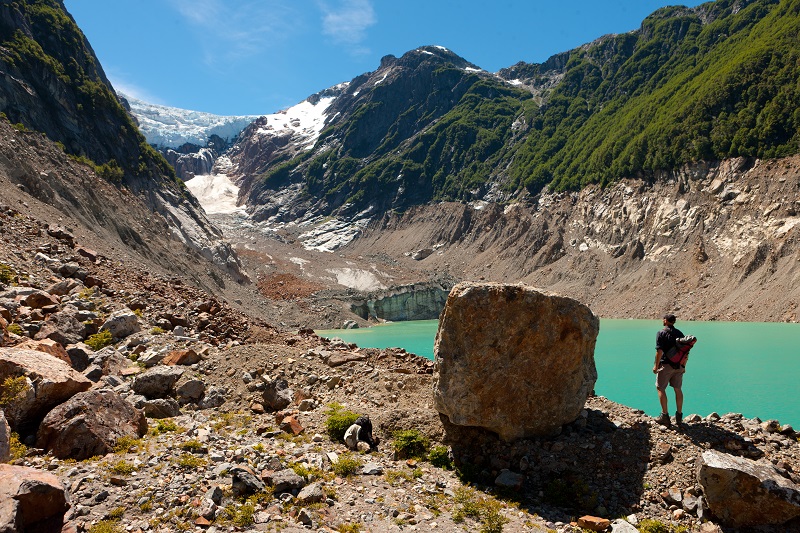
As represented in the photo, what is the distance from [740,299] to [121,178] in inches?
2584

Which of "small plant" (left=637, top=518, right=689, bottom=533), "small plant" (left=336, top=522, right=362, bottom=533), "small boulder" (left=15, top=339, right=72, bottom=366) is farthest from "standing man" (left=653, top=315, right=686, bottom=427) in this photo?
"small boulder" (left=15, top=339, right=72, bottom=366)

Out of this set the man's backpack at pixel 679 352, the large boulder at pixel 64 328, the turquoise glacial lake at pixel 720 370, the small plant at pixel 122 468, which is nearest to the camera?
the small plant at pixel 122 468

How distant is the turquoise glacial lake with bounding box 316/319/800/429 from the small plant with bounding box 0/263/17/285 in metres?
21.2

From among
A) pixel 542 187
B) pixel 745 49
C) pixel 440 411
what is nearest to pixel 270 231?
pixel 542 187

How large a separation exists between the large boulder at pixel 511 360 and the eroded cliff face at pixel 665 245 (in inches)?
1964

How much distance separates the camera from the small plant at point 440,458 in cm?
959

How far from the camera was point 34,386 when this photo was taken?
25.5 ft

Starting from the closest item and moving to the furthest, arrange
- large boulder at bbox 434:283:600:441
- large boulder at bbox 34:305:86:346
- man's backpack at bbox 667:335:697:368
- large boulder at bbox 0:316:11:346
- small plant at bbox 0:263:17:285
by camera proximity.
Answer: large boulder at bbox 0:316:11:346, large boulder at bbox 434:283:600:441, man's backpack at bbox 667:335:697:368, large boulder at bbox 34:305:86:346, small plant at bbox 0:263:17:285

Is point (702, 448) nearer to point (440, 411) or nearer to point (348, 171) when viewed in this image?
point (440, 411)

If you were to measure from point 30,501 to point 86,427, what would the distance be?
2.32 meters

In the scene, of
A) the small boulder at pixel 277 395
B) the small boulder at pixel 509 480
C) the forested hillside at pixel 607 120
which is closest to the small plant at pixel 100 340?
the small boulder at pixel 277 395

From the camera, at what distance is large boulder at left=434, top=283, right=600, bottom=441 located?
975cm

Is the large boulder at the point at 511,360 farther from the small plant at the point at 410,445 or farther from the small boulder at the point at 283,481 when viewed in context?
the small boulder at the point at 283,481

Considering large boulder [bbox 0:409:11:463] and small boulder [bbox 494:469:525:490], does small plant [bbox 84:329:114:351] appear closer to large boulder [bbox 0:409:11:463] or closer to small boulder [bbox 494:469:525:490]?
large boulder [bbox 0:409:11:463]
